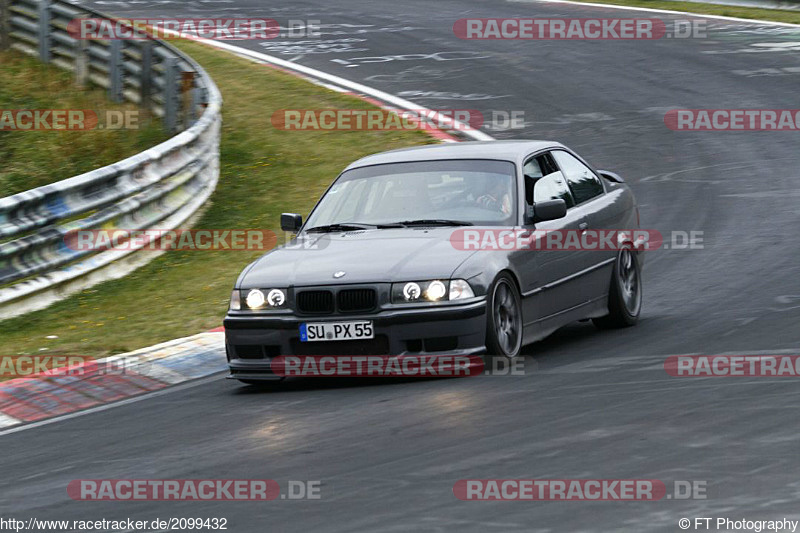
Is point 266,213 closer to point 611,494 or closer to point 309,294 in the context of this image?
point 309,294

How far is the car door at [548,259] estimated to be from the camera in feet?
30.4

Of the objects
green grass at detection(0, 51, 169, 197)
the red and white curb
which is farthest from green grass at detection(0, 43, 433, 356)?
green grass at detection(0, 51, 169, 197)

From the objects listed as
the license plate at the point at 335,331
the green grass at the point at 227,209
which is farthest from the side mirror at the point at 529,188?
the green grass at the point at 227,209

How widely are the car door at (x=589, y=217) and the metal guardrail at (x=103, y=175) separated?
4687mm

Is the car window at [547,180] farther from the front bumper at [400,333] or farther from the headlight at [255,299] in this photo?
the headlight at [255,299]

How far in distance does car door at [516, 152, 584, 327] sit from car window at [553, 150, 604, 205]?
11 centimetres

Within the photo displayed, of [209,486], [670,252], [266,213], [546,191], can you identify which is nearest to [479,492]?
[209,486]

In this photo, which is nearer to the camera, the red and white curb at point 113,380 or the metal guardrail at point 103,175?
the red and white curb at point 113,380

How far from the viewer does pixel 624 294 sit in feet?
35.0

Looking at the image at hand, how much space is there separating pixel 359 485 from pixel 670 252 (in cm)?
782

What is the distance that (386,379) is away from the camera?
28.9 ft

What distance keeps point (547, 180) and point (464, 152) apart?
641 millimetres

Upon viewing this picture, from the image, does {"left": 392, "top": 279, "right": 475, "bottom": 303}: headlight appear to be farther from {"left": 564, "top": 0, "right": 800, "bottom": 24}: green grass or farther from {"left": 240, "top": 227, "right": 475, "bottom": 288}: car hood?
{"left": 564, "top": 0, "right": 800, "bottom": 24}: green grass

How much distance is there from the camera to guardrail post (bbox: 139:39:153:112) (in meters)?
18.7
